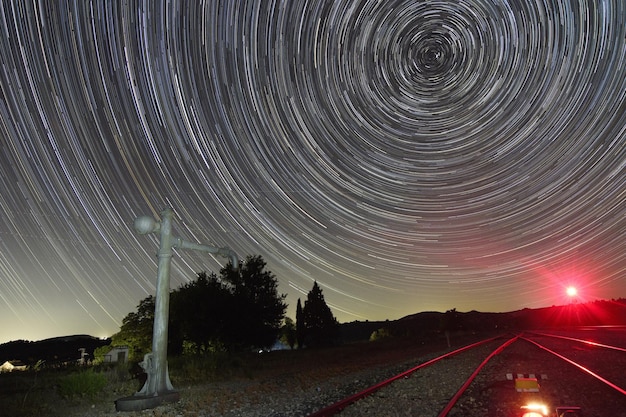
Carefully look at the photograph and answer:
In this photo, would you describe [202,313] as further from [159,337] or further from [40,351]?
[40,351]

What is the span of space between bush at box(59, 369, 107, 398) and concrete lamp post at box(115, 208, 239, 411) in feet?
6.65

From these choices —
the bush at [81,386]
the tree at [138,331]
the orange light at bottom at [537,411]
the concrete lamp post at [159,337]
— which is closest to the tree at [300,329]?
the tree at [138,331]

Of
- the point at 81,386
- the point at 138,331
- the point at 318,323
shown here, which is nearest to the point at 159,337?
the point at 81,386

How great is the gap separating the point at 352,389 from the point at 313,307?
56.5 metres

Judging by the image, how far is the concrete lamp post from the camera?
848 cm

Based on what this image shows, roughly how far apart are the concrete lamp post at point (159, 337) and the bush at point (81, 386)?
79.9 inches

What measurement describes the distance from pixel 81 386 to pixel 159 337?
8.63ft

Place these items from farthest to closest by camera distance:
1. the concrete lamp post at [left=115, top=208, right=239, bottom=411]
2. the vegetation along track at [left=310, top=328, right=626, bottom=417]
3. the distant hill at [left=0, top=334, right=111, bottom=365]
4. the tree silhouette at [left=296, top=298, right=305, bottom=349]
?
the distant hill at [left=0, top=334, right=111, bottom=365] → the tree silhouette at [left=296, top=298, right=305, bottom=349] → the concrete lamp post at [left=115, top=208, right=239, bottom=411] → the vegetation along track at [left=310, top=328, right=626, bottom=417]

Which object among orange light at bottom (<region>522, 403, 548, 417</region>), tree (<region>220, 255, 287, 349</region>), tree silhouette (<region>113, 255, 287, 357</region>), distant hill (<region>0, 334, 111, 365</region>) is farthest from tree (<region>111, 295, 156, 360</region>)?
orange light at bottom (<region>522, 403, 548, 417</region>)

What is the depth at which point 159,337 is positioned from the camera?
30.4ft

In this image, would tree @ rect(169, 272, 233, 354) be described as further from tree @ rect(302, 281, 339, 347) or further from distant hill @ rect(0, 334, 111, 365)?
→ distant hill @ rect(0, 334, 111, 365)

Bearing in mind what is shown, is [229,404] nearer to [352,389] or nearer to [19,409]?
[352,389]

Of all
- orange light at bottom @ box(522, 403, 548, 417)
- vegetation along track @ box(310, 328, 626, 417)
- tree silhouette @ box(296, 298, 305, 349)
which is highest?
tree silhouette @ box(296, 298, 305, 349)

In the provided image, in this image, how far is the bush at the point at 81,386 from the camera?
387 inches
